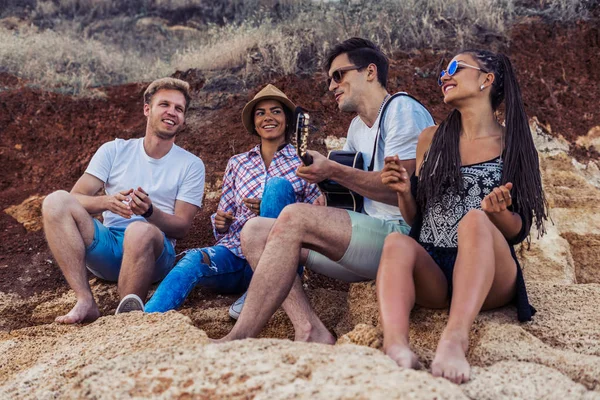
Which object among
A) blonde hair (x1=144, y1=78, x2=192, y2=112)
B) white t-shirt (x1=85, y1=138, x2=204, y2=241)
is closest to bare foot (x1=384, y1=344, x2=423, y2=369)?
white t-shirt (x1=85, y1=138, x2=204, y2=241)

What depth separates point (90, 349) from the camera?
3.03 metres

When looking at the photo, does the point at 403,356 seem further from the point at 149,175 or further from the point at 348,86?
the point at 149,175

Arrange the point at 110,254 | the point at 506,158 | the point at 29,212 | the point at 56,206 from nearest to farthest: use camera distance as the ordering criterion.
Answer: the point at 506,158, the point at 56,206, the point at 110,254, the point at 29,212

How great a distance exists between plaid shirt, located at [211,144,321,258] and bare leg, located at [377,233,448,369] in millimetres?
1416

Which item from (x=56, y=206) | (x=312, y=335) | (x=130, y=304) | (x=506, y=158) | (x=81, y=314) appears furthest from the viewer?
(x=56, y=206)

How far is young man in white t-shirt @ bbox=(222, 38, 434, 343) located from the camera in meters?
3.13

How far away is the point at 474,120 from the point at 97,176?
2561 mm

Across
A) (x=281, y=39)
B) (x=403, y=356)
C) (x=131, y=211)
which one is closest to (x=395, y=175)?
(x=403, y=356)

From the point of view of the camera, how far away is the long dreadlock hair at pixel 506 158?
3.25 m

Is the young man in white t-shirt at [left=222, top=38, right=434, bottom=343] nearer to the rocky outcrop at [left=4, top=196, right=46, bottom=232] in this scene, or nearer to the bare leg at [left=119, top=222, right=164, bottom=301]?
the bare leg at [left=119, top=222, right=164, bottom=301]

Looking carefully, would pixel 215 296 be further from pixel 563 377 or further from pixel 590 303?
pixel 563 377

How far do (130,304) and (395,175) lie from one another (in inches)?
63.8

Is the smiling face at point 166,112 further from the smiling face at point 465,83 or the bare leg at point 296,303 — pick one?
the smiling face at point 465,83

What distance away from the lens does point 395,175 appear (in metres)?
3.22
